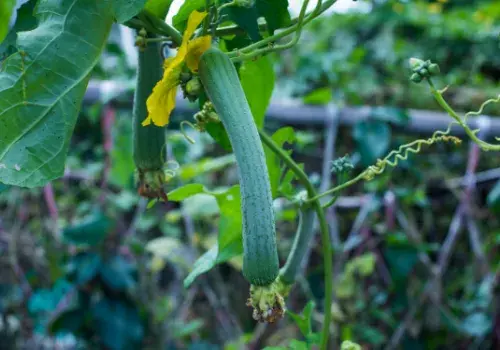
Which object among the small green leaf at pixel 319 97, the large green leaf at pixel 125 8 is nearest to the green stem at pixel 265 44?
the large green leaf at pixel 125 8

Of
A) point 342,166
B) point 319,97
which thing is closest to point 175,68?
point 342,166

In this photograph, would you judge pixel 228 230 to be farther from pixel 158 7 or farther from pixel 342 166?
pixel 158 7

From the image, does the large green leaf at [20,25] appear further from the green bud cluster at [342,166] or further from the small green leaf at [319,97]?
the small green leaf at [319,97]

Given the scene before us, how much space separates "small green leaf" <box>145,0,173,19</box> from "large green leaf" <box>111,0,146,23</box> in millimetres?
48

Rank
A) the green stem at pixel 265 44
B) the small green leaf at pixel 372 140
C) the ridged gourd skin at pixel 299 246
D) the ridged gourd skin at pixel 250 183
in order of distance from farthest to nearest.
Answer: the small green leaf at pixel 372 140 < the ridged gourd skin at pixel 299 246 < the green stem at pixel 265 44 < the ridged gourd skin at pixel 250 183

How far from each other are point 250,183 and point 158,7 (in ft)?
0.63

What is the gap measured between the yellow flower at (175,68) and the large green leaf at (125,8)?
41 millimetres

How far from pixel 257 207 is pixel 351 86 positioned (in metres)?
1.44

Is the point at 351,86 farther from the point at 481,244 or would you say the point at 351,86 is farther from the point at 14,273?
the point at 14,273

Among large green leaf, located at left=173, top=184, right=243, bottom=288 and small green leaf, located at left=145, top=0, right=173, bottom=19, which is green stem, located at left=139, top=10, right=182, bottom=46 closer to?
small green leaf, located at left=145, top=0, right=173, bottom=19

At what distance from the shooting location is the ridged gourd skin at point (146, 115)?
21.6 inches

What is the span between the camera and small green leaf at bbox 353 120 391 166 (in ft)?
5.07

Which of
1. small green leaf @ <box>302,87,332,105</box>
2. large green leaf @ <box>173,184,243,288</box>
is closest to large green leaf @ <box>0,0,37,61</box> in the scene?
large green leaf @ <box>173,184,243,288</box>

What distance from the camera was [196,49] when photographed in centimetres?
48
